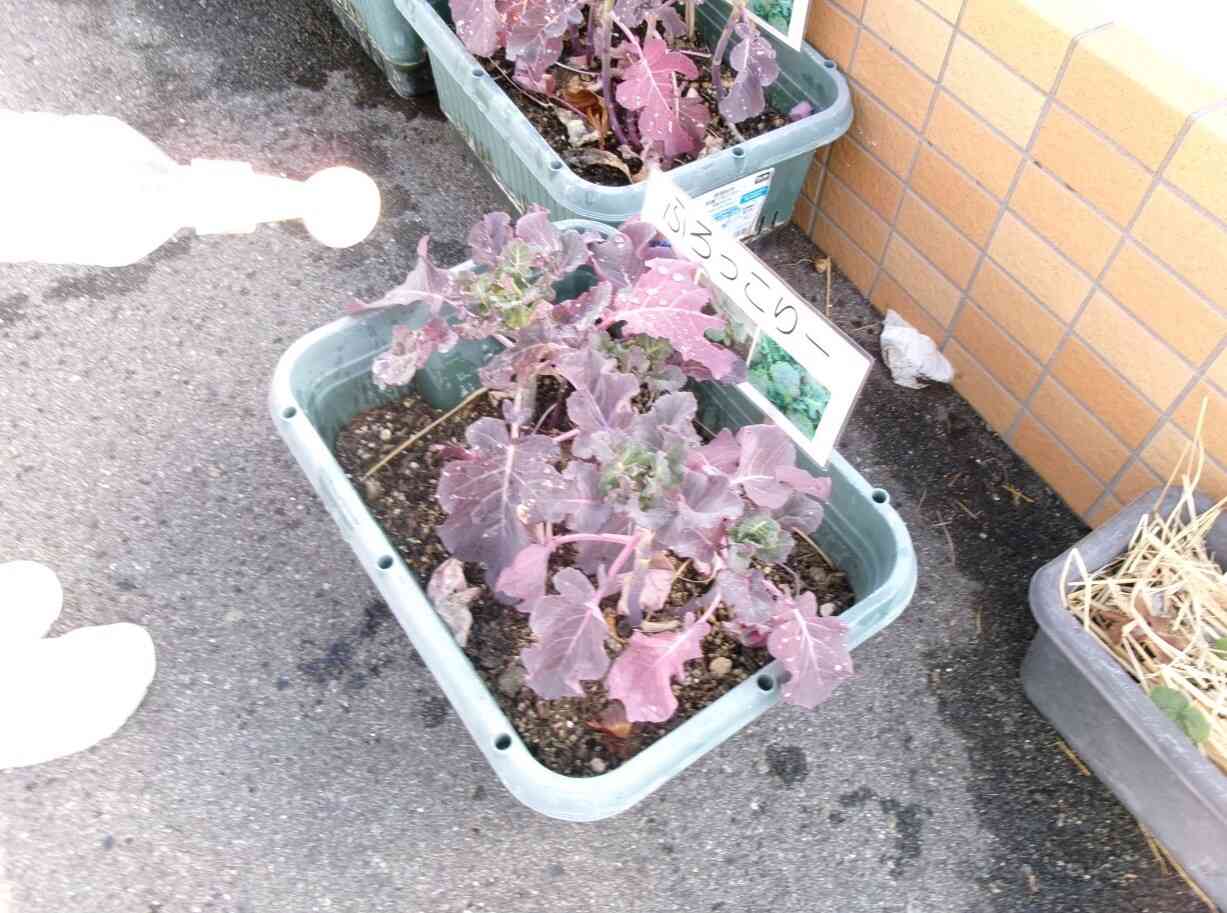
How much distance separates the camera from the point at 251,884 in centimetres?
106

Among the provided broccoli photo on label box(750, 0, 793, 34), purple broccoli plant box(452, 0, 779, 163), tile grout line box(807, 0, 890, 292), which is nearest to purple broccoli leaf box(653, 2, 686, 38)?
purple broccoli plant box(452, 0, 779, 163)

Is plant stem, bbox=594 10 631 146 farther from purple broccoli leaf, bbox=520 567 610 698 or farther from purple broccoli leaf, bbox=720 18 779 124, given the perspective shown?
purple broccoli leaf, bbox=520 567 610 698

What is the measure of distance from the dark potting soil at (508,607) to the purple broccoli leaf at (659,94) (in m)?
0.43

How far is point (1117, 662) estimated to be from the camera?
3.28ft

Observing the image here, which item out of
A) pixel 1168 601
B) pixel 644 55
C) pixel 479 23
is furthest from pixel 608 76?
pixel 1168 601

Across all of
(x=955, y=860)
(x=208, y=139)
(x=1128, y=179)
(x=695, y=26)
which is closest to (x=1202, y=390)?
(x=1128, y=179)

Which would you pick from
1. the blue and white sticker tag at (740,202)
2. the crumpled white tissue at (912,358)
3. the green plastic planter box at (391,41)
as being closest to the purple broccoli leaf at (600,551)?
the blue and white sticker tag at (740,202)

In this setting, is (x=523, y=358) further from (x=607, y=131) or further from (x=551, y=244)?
(x=607, y=131)

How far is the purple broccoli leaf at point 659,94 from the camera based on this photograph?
133 centimetres

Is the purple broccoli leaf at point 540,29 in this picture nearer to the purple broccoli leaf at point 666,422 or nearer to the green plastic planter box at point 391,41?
the green plastic planter box at point 391,41

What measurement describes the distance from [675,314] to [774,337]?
4.0 inches

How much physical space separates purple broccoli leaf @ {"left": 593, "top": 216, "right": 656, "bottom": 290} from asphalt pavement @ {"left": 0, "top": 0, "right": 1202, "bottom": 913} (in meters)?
0.51

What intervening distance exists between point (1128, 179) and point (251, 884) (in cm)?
122

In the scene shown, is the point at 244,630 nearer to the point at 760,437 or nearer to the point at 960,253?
the point at 760,437
